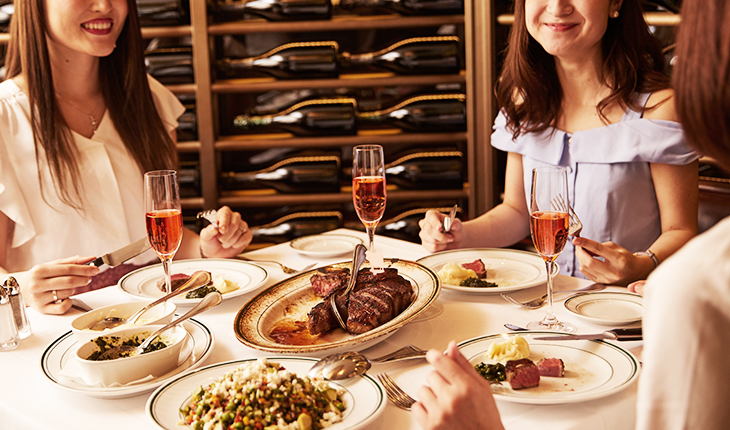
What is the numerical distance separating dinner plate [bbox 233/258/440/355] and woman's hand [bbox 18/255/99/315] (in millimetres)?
408

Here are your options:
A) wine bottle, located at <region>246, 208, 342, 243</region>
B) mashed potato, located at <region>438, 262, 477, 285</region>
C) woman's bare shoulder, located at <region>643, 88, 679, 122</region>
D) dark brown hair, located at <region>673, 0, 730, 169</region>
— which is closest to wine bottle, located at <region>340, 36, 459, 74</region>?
wine bottle, located at <region>246, 208, 342, 243</region>

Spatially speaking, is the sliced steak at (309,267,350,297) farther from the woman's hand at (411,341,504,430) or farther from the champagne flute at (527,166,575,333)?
the woman's hand at (411,341,504,430)

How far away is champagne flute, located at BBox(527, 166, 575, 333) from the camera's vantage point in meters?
1.29

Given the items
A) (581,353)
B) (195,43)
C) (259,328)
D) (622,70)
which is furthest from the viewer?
(195,43)

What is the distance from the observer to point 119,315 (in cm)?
129

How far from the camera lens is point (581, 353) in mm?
1102

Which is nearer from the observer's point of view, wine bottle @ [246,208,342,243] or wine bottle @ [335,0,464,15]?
wine bottle @ [335,0,464,15]

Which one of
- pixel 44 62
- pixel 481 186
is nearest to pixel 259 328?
pixel 44 62

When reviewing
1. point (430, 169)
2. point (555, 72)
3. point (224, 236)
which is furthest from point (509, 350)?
point (430, 169)

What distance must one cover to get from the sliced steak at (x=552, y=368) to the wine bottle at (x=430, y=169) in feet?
7.81

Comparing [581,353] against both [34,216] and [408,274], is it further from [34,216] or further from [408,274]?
[34,216]

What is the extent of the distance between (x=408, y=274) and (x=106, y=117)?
143 cm

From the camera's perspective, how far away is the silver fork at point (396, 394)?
993 mm

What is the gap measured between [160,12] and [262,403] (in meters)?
2.86
